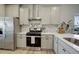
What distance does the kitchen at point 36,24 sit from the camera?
5.18 m

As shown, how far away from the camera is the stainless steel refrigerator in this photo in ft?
16.8

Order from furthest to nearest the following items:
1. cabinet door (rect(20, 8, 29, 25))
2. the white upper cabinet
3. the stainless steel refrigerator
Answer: cabinet door (rect(20, 8, 29, 25)) → the white upper cabinet → the stainless steel refrigerator

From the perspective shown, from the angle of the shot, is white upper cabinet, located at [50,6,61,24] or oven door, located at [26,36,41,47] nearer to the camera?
oven door, located at [26,36,41,47]

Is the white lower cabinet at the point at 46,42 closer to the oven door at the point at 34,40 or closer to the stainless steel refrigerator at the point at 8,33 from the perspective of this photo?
the oven door at the point at 34,40

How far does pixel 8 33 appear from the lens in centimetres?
520

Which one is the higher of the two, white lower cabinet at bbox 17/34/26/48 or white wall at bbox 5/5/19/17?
white wall at bbox 5/5/19/17

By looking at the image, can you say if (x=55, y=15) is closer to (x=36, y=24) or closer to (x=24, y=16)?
(x=36, y=24)

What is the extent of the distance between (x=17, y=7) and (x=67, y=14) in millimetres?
2015

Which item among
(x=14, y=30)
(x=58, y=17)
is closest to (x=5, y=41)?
(x=14, y=30)

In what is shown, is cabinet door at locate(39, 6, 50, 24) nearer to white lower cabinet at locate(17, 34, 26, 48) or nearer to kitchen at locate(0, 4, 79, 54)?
kitchen at locate(0, 4, 79, 54)

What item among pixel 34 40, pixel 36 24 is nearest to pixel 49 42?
pixel 34 40

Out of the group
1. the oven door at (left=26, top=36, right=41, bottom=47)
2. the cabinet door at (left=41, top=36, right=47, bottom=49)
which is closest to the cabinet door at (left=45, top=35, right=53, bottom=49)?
the cabinet door at (left=41, top=36, right=47, bottom=49)

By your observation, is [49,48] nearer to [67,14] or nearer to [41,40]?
[41,40]

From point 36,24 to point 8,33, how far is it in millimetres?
1277
